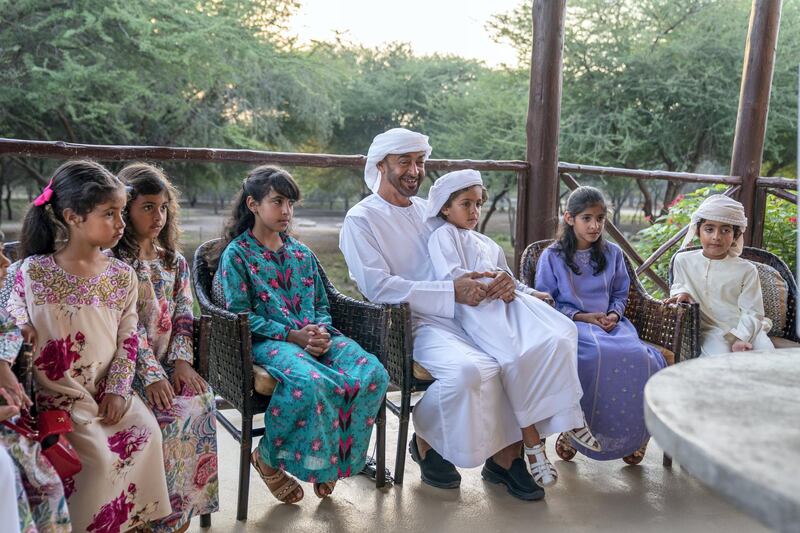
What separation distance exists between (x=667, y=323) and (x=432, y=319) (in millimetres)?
995

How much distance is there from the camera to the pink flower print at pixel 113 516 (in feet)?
6.47

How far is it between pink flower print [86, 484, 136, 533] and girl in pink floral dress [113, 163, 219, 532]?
0.20 meters

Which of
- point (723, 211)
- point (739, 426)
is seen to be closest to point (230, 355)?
point (739, 426)

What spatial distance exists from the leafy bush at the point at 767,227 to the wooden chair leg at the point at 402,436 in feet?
9.57

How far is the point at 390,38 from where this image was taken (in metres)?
18.0

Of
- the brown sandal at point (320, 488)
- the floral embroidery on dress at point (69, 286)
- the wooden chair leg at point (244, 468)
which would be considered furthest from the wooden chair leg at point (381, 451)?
the floral embroidery on dress at point (69, 286)

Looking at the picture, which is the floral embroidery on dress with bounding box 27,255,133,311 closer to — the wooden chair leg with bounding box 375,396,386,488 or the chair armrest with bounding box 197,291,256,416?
the chair armrest with bounding box 197,291,256,416

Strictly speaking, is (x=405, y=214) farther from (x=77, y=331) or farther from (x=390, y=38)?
(x=390, y=38)

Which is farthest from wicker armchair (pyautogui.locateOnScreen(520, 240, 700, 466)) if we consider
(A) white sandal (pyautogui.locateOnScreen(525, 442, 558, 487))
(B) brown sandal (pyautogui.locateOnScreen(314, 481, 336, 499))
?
(B) brown sandal (pyautogui.locateOnScreen(314, 481, 336, 499))

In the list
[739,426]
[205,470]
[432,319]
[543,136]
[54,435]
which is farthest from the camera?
[543,136]

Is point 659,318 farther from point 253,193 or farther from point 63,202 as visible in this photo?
point 63,202

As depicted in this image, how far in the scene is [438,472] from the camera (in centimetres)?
282

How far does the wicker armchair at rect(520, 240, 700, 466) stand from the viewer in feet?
9.88

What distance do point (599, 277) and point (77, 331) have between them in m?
2.07
